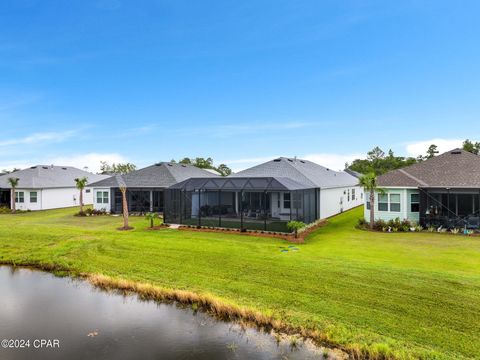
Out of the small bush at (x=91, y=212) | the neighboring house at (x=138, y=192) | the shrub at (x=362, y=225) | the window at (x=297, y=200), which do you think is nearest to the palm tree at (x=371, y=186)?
the shrub at (x=362, y=225)

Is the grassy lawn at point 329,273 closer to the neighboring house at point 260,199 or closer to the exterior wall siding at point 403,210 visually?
A: the exterior wall siding at point 403,210

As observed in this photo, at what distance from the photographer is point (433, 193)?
65.1 feet

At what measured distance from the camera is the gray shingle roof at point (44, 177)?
33.2 meters

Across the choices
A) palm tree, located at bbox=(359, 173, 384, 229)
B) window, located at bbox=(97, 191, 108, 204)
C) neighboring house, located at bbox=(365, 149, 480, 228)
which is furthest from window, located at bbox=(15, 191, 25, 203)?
neighboring house, located at bbox=(365, 149, 480, 228)

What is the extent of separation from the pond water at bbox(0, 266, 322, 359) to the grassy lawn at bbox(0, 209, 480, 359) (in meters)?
1.02

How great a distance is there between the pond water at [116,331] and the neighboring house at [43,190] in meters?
25.7

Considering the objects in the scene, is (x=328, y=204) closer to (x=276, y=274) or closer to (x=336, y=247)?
(x=336, y=247)

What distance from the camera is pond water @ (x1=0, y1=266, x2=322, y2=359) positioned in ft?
21.0

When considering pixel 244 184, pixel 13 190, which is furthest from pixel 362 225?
pixel 13 190

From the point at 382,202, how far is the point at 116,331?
59.5 ft

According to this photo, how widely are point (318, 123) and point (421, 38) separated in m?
17.4

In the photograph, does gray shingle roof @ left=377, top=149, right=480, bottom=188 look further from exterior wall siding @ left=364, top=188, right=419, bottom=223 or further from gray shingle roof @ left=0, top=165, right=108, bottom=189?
gray shingle roof @ left=0, top=165, right=108, bottom=189

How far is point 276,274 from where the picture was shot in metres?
10.4

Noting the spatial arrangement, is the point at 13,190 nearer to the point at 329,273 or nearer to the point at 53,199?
the point at 53,199
